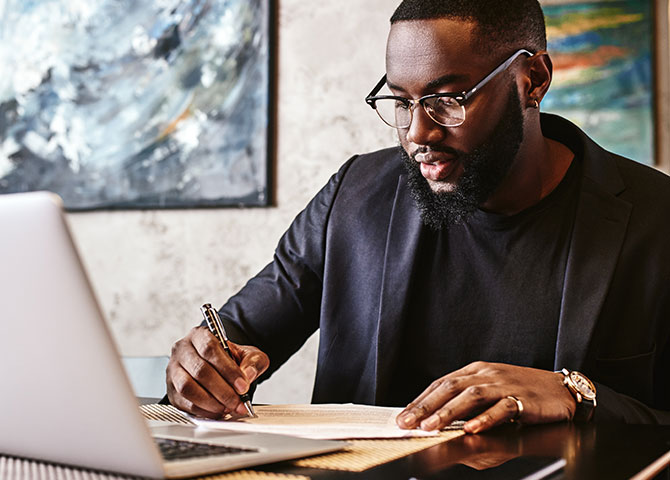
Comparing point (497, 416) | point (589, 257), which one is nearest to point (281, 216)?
point (589, 257)

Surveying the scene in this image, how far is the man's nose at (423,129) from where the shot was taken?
4.60 ft

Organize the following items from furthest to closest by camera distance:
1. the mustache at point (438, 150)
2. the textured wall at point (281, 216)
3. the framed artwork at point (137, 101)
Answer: the framed artwork at point (137, 101) < the textured wall at point (281, 216) < the mustache at point (438, 150)

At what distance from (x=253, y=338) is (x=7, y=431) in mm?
886

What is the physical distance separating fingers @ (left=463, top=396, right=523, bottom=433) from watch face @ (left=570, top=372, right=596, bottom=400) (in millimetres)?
148

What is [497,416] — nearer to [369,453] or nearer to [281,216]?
[369,453]

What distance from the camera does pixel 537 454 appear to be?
820 millimetres

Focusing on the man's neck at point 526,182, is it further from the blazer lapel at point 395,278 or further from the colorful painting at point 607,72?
the colorful painting at point 607,72

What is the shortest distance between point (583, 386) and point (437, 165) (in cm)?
51

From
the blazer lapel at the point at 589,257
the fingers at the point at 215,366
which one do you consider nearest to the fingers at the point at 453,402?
the fingers at the point at 215,366

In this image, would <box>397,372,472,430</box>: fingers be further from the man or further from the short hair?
the short hair

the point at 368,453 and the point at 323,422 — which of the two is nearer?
the point at 368,453

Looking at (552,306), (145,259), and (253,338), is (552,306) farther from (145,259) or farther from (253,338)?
(145,259)

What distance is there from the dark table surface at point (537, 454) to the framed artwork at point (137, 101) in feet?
6.86

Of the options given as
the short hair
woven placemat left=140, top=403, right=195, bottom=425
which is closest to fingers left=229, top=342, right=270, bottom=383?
woven placemat left=140, top=403, right=195, bottom=425
